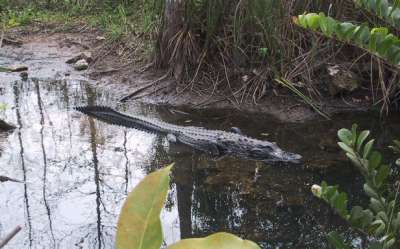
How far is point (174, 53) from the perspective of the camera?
18.2 feet

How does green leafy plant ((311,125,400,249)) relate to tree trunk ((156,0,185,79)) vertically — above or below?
above

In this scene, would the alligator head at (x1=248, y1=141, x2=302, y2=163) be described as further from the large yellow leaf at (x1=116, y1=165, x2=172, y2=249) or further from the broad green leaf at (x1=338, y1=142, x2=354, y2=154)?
the large yellow leaf at (x1=116, y1=165, x2=172, y2=249)

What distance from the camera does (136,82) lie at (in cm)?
572

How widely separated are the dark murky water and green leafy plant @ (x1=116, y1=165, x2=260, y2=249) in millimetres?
2470

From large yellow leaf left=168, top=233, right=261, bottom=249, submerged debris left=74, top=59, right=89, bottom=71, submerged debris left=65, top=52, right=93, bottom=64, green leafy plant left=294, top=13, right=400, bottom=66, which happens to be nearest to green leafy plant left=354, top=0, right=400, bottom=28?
green leafy plant left=294, top=13, right=400, bottom=66

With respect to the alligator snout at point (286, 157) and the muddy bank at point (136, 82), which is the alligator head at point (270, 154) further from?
the muddy bank at point (136, 82)

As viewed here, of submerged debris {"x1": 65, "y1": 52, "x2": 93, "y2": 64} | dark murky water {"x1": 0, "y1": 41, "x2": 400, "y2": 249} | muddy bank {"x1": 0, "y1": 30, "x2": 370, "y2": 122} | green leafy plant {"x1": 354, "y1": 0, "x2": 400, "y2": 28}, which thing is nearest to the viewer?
green leafy plant {"x1": 354, "y1": 0, "x2": 400, "y2": 28}

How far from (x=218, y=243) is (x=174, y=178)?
10.9 feet

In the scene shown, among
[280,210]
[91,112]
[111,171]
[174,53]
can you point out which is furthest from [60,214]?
[174,53]

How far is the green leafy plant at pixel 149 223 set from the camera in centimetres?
49

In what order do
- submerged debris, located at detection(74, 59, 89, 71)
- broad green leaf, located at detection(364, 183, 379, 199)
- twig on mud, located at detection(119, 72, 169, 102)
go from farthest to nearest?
submerged debris, located at detection(74, 59, 89, 71) → twig on mud, located at detection(119, 72, 169, 102) → broad green leaf, located at detection(364, 183, 379, 199)

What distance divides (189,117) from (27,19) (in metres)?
4.05

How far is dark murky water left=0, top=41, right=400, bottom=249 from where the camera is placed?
306 centimetres

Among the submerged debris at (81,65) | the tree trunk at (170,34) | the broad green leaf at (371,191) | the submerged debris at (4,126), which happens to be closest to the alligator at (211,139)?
the submerged debris at (4,126)
